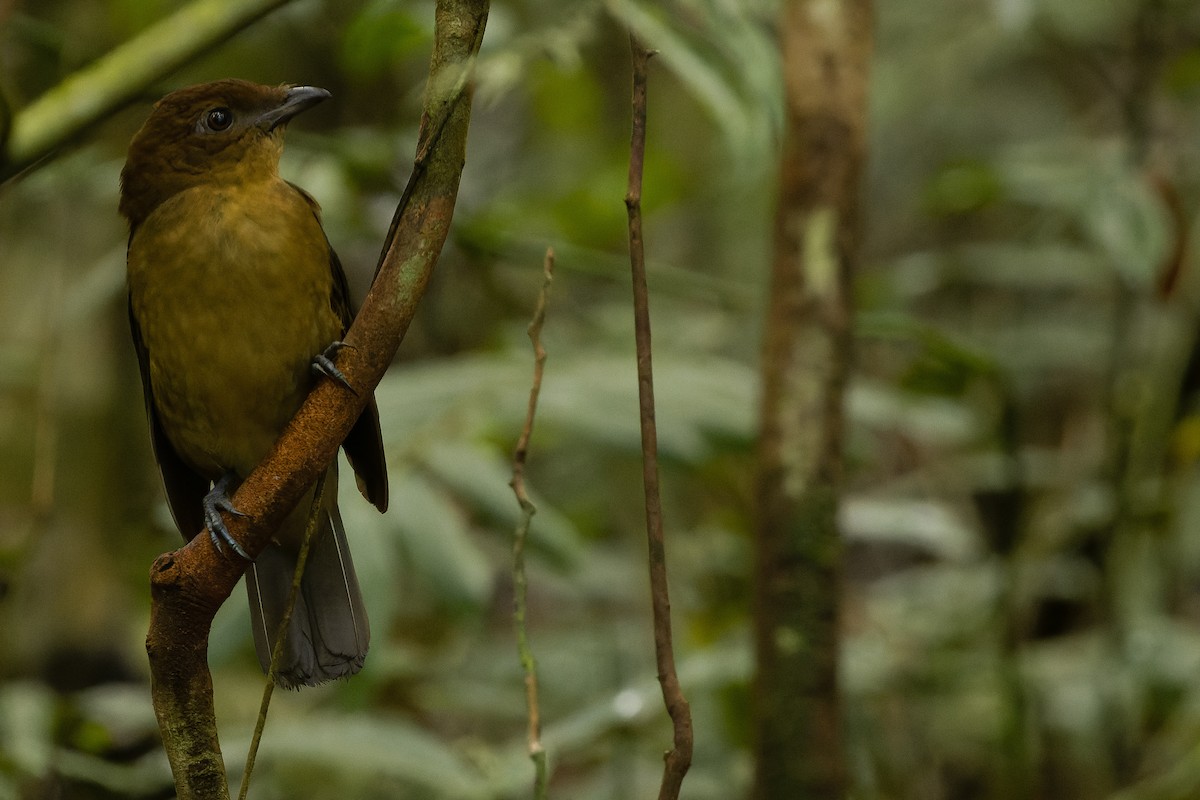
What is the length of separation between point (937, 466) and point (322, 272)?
3235 millimetres

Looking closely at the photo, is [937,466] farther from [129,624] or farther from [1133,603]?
[129,624]

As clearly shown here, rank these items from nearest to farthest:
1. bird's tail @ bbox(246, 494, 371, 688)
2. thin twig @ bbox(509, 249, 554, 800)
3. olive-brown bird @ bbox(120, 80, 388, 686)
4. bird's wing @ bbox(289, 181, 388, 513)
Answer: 1. thin twig @ bbox(509, 249, 554, 800)
2. bird's tail @ bbox(246, 494, 371, 688)
3. bird's wing @ bbox(289, 181, 388, 513)
4. olive-brown bird @ bbox(120, 80, 388, 686)

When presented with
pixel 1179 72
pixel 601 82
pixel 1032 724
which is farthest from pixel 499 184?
pixel 1032 724

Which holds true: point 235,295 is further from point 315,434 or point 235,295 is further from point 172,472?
point 315,434

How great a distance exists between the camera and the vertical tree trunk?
2.52 m

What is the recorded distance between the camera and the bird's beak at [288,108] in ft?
7.43

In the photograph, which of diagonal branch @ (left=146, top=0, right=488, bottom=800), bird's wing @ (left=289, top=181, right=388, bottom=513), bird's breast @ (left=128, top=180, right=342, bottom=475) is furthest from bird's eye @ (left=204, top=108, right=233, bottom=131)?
diagonal branch @ (left=146, top=0, right=488, bottom=800)

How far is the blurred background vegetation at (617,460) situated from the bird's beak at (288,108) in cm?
15

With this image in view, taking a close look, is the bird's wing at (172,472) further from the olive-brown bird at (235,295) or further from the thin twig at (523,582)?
the thin twig at (523,582)

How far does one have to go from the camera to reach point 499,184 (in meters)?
4.96

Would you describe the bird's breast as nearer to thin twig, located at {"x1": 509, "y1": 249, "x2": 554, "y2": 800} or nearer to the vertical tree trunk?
thin twig, located at {"x1": 509, "y1": 249, "x2": 554, "y2": 800}

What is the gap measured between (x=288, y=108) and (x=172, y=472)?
2.23ft

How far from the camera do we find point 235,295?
2189 millimetres

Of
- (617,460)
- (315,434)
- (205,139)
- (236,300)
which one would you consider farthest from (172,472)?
(617,460)
